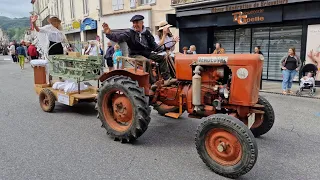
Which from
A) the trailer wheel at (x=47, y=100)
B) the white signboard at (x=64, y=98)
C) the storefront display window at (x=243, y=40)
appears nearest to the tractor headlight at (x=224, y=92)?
the white signboard at (x=64, y=98)

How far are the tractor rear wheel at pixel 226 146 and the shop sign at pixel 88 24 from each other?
17.1 m

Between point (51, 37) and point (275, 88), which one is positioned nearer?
point (51, 37)

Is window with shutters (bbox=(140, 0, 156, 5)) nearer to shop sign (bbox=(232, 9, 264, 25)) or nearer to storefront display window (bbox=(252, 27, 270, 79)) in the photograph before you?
shop sign (bbox=(232, 9, 264, 25))

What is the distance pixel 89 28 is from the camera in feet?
64.6

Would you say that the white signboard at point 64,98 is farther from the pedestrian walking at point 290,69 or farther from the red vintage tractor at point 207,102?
the pedestrian walking at point 290,69

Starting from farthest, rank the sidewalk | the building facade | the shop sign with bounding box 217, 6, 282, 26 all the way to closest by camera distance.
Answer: the building facade, the shop sign with bounding box 217, 6, 282, 26, the sidewalk

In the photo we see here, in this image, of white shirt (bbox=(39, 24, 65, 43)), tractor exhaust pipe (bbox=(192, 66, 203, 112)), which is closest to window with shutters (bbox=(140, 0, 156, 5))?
white shirt (bbox=(39, 24, 65, 43))

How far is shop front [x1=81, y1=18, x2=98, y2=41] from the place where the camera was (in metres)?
19.1

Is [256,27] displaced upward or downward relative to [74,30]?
downward

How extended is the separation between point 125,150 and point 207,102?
4.45 ft

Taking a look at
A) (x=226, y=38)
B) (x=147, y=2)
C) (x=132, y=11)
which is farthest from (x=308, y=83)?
(x=132, y=11)

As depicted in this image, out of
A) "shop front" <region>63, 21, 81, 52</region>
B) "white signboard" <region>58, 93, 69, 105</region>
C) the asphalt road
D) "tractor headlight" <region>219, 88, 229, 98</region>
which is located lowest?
the asphalt road

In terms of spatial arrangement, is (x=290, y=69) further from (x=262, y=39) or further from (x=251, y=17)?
(x=251, y=17)

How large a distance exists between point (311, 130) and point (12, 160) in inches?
189
